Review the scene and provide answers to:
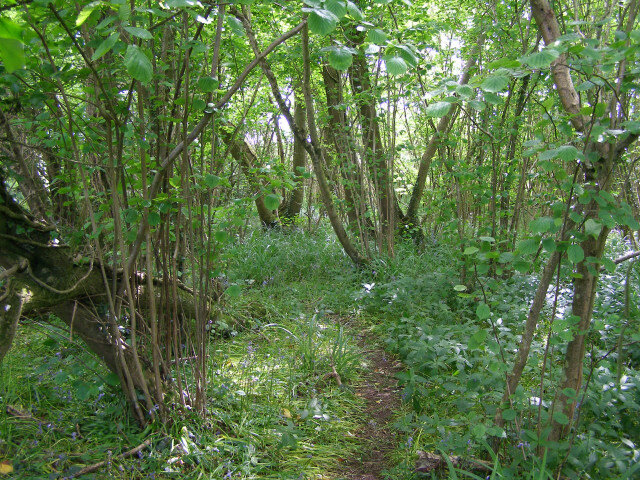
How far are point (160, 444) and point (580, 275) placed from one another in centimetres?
212

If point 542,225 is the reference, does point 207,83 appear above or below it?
above

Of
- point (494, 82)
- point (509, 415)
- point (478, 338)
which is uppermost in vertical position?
point (494, 82)

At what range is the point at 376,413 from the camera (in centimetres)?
293

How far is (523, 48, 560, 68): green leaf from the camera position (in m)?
1.41

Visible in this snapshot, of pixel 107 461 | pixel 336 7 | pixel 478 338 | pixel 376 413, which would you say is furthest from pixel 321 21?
pixel 376 413

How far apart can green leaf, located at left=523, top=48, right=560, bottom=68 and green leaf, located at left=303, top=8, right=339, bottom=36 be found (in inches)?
25.4

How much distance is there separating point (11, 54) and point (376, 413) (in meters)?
2.80

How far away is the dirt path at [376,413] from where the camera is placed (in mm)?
2385

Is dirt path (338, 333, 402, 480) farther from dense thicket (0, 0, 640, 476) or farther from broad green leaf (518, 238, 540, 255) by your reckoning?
broad green leaf (518, 238, 540, 255)

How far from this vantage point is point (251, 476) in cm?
214

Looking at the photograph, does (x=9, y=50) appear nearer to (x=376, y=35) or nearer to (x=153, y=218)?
(x=376, y=35)

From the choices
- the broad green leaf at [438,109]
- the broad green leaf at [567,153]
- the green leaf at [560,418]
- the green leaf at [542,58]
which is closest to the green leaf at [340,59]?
the broad green leaf at [438,109]

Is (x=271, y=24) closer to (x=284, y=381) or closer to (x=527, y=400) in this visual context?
(x=284, y=381)

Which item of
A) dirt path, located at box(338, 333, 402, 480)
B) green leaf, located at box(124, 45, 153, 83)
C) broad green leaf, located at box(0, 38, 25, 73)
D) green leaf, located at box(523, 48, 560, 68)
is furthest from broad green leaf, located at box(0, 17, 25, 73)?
dirt path, located at box(338, 333, 402, 480)
